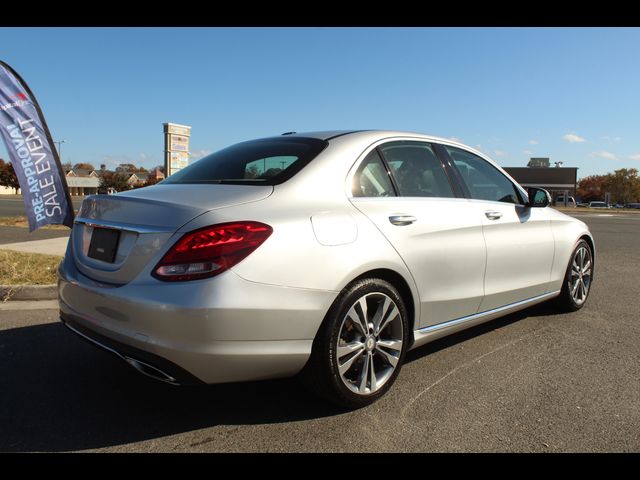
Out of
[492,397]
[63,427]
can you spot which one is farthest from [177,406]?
[492,397]

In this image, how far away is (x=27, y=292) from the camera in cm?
541

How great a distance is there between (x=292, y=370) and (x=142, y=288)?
33.7 inches

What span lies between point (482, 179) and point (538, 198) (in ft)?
2.25

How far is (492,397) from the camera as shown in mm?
3016

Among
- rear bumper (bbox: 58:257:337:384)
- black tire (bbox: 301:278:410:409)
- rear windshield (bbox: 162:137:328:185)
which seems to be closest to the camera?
rear bumper (bbox: 58:257:337:384)

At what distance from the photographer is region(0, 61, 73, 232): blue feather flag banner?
7.79m

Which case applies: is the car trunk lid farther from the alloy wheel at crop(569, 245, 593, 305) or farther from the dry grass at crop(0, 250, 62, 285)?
the alloy wheel at crop(569, 245, 593, 305)

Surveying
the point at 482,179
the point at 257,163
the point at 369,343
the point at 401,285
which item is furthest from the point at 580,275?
the point at 257,163

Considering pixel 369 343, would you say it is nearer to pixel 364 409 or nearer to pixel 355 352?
pixel 355 352

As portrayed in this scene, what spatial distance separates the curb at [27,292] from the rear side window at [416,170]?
4083 mm

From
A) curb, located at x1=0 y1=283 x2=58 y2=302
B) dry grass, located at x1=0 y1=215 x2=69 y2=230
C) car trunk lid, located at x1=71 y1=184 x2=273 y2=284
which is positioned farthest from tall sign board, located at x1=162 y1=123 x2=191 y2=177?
car trunk lid, located at x1=71 y1=184 x2=273 y2=284

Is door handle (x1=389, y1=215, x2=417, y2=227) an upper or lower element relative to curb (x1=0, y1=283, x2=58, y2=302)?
upper

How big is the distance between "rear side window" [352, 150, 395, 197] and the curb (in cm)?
400
